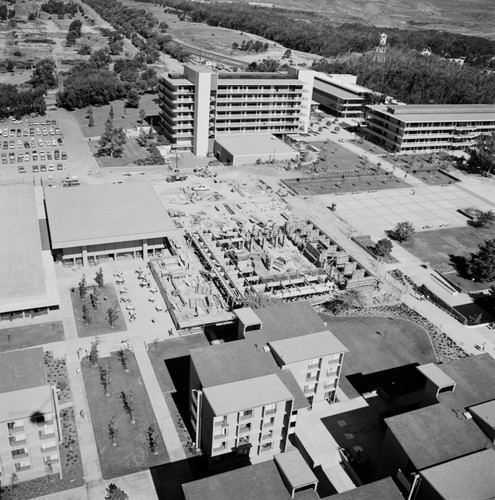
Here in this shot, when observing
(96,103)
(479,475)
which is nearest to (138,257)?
(479,475)

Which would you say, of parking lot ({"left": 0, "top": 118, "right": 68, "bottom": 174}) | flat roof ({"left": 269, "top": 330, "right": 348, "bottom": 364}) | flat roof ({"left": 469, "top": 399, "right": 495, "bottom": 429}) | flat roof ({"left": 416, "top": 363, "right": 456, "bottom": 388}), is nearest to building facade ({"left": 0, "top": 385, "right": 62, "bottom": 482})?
flat roof ({"left": 269, "top": 330, "right": 348, "bottom": 364})

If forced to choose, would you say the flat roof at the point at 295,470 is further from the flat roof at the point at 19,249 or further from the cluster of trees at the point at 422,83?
the cluster of trees at the point at 422,83

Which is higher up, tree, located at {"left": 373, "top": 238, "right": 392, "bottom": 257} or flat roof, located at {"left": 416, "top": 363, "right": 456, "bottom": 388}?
flat roof, located at {"left": 416, "top": 363, "right": 456, "bottom": 388}

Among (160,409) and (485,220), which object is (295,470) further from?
(485,220)

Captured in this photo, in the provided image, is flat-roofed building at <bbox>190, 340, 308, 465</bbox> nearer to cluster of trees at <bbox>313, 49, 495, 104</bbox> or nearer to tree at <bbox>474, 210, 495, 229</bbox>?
tree at <bbox>474, 210, 495, 229</bbox>

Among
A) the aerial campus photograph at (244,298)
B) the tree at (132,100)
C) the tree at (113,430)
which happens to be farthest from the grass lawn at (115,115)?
Result: the tree at (113,430)

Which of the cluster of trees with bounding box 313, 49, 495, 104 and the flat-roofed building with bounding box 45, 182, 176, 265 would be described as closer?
the flat-roofed building with bounding box 45, 182, 176, 265
